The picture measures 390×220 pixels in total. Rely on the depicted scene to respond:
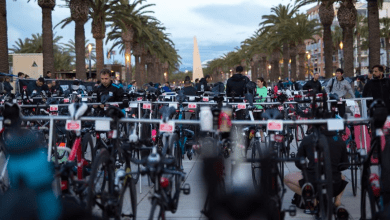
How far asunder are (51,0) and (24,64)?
11.7m

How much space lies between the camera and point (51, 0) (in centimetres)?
2203

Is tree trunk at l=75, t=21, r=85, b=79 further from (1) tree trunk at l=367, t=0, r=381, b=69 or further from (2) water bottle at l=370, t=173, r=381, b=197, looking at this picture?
(2) water bottle at l=370, t=173, r=381, b=197

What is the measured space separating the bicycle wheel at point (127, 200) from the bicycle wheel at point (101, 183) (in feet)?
0.47

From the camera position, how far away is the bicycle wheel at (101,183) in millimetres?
4559

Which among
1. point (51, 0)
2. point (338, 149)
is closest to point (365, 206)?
point (338, 149)

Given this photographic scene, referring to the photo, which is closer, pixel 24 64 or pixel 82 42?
pixel 82 42

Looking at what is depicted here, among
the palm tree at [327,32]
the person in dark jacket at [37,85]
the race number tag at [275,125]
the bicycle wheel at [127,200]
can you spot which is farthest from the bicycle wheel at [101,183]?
the palm tree at [327,32]

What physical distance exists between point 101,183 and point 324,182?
7.35ft

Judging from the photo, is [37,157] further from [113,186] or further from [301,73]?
[301,73]

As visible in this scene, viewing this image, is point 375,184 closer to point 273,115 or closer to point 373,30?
point 273,115

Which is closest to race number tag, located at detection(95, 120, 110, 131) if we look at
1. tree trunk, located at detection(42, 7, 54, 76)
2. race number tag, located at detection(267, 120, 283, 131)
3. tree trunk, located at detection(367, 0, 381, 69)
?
race number tag, located at detection(267, 120, 283, 131)

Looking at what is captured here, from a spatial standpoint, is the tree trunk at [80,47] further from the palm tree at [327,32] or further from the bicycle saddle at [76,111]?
the bicycle saddle at [76,111]

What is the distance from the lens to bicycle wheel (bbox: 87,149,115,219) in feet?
15.0

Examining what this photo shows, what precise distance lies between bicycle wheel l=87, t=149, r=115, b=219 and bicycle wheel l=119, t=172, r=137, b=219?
0.47 feet
